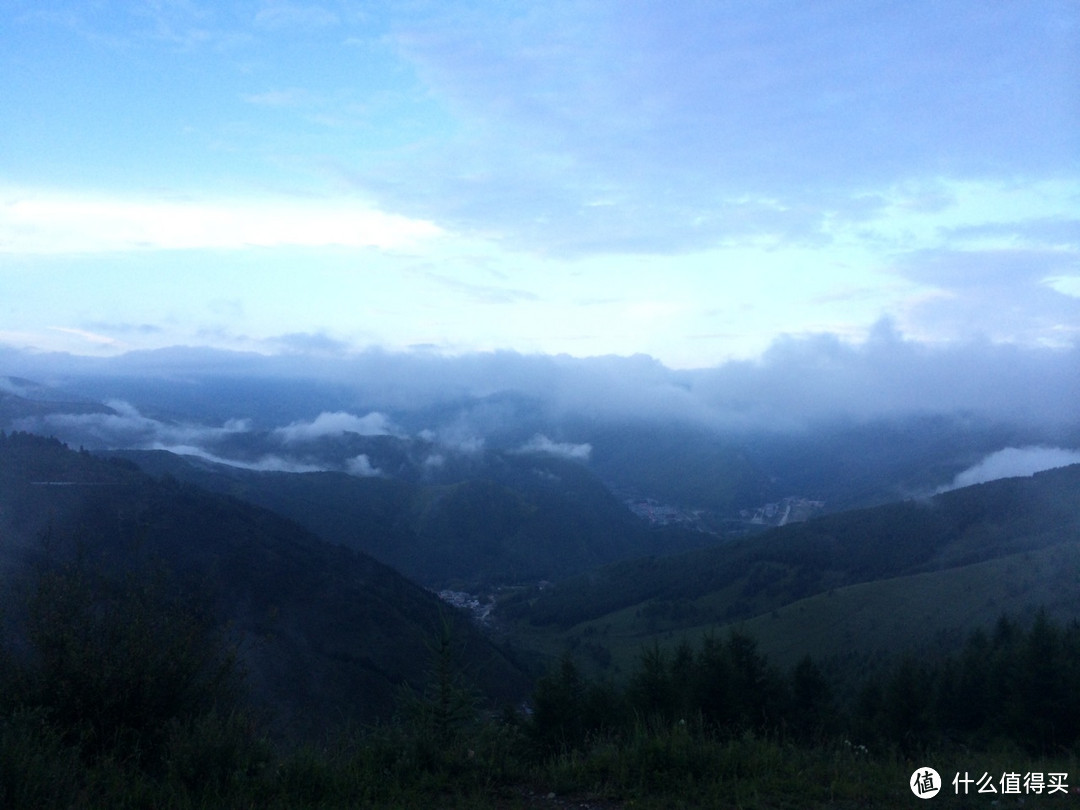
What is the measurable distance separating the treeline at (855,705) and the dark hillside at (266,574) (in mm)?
16508

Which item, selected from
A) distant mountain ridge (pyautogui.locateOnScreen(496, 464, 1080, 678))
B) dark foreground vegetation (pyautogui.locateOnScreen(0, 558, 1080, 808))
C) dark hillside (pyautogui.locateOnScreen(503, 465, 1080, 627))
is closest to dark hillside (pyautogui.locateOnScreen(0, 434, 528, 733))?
dark foreground vegetation (pyautogui.locateOnScreen(0, 558, 1080, 808))

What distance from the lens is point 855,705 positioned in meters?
22.5

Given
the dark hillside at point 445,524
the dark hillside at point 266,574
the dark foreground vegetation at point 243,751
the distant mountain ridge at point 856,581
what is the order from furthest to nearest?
the dark hillside at point 445,524, the distant mountain ridge at point 856,581, the dark hillside at point 266,574, the dark foreground vegetation at point 243,751

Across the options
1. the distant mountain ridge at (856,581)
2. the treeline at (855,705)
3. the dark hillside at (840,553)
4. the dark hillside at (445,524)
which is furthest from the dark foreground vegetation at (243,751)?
the dark hillside at (445,524)

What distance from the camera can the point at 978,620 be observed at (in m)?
51.2

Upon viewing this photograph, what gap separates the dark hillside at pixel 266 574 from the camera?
121ft

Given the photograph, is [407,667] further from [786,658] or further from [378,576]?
[786,658]

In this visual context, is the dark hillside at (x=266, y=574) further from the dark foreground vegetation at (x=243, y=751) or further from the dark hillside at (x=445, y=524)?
the dark hillside at (x=445, y=524)

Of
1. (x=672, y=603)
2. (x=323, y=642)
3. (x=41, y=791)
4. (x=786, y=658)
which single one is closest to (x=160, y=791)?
(x=41, y=791)

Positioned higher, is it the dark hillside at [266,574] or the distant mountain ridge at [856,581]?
the dark hillside at [266,574]

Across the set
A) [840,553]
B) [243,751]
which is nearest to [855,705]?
[243,751]

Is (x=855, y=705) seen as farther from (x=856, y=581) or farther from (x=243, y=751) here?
(x=856, y=581)

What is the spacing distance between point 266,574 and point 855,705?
39.8m

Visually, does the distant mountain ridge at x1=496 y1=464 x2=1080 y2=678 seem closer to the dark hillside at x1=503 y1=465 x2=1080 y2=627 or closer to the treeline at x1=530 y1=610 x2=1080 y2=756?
the dark hillside at x1=503 y1=465 x2=1080 y2=627
